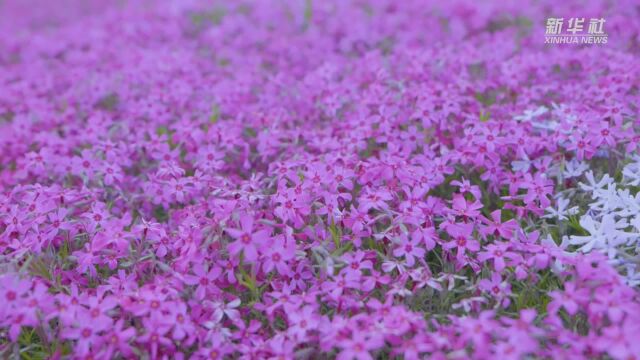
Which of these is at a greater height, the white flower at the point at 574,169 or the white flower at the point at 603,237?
the white flower at the point at 574,169

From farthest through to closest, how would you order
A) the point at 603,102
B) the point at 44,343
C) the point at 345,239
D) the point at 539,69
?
the point at 539,69 < the point at 603,102 < the point at 345,239 < the point at 44,343

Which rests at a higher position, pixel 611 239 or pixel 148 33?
pixel 148 33

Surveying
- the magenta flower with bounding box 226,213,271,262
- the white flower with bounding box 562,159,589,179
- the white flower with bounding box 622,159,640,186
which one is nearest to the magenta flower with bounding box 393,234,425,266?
the magenta flower with bounding box 226,213,271,262

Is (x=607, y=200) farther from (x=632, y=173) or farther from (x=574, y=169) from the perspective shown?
(x=574, y=169)

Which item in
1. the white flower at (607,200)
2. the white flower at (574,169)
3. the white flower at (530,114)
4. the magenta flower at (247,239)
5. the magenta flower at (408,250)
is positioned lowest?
the magenta flower at (408,250)

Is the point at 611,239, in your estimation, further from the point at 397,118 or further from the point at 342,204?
the point at 397,118

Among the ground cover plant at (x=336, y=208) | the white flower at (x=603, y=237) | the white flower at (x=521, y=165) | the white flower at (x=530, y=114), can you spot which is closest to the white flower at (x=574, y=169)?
the ground cover plant at (x=336, y=208)

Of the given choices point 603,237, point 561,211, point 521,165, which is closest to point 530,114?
point 521,165

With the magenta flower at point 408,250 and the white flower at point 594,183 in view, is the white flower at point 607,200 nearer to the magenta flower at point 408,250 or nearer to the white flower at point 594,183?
the white flower at point 594,183

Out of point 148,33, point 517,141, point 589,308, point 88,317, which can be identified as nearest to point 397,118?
point 517,141
